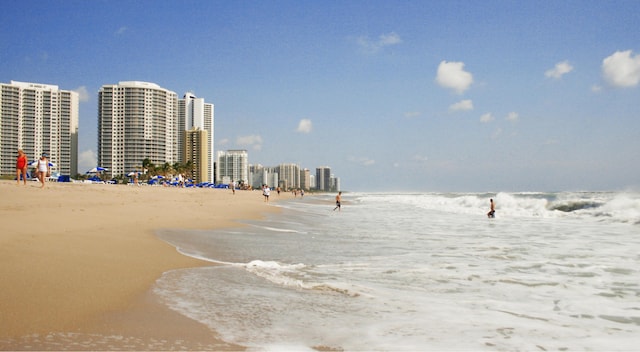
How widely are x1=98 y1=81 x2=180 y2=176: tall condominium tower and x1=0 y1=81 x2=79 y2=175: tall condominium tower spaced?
7.28m

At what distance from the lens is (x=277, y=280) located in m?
5.24

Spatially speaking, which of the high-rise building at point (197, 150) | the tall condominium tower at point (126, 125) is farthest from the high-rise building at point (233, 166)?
the tall condominium tower at point (126, 125)

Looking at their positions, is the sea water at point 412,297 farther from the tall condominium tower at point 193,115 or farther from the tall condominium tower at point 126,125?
the tall condominium tower at point 193,115

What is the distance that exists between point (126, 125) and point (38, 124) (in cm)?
2075

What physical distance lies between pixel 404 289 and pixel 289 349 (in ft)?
8.06

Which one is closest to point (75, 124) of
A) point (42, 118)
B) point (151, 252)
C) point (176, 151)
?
point (42, 118)

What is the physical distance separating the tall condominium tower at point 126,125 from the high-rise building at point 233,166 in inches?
2524

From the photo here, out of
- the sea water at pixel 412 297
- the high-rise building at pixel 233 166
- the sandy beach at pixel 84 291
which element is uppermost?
the high-rise building at pixel 233 166

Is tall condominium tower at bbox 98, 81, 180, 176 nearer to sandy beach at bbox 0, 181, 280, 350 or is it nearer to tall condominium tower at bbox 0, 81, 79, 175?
tall condominium tower at bbox 0, 81, 79, 175

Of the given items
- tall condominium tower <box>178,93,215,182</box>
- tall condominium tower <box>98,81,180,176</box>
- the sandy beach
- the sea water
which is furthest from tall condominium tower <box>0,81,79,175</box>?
the sea water

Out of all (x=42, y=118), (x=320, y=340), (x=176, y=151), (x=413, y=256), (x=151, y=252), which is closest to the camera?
(x=320, y=340)

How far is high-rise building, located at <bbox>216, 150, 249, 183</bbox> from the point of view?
18250cm

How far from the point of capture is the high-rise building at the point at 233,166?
182m

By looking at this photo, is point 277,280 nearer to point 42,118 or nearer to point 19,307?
point 19,307
